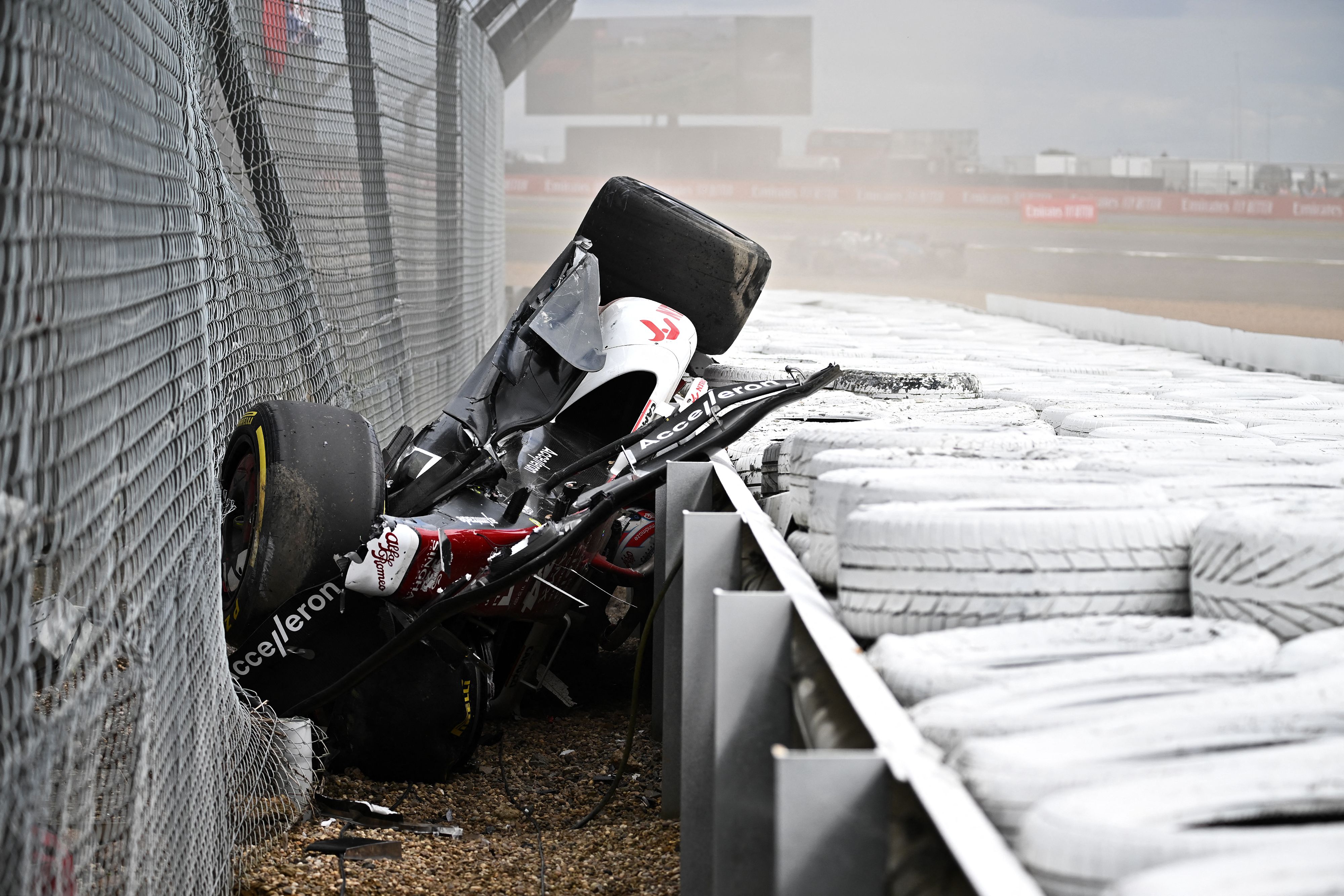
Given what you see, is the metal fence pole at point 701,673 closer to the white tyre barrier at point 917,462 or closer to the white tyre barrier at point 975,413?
the white tyre barrier at point 917,462

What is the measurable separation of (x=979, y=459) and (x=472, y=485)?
1.87m

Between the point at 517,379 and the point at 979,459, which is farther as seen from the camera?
the point at 517,379

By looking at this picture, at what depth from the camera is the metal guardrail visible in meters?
1.21

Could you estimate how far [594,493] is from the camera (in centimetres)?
345

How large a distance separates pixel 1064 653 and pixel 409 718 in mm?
2125

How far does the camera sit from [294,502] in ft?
9.93

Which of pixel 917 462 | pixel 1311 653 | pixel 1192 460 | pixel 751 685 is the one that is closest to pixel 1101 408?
pixel 1192 460

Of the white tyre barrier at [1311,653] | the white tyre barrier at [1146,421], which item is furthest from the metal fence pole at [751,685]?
the white tyre barrier at [1146,421]

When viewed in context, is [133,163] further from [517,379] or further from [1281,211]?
[1281,211]

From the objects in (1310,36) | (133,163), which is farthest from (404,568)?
(1310,36)

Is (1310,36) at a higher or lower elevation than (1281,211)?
higher

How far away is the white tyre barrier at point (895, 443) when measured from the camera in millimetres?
2484

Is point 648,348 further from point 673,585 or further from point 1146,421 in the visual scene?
point 1146,421

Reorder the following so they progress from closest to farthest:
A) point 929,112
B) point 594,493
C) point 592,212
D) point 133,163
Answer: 1. point 133,163
2. point 594,493
3. point 592,212
4. point 929,112
